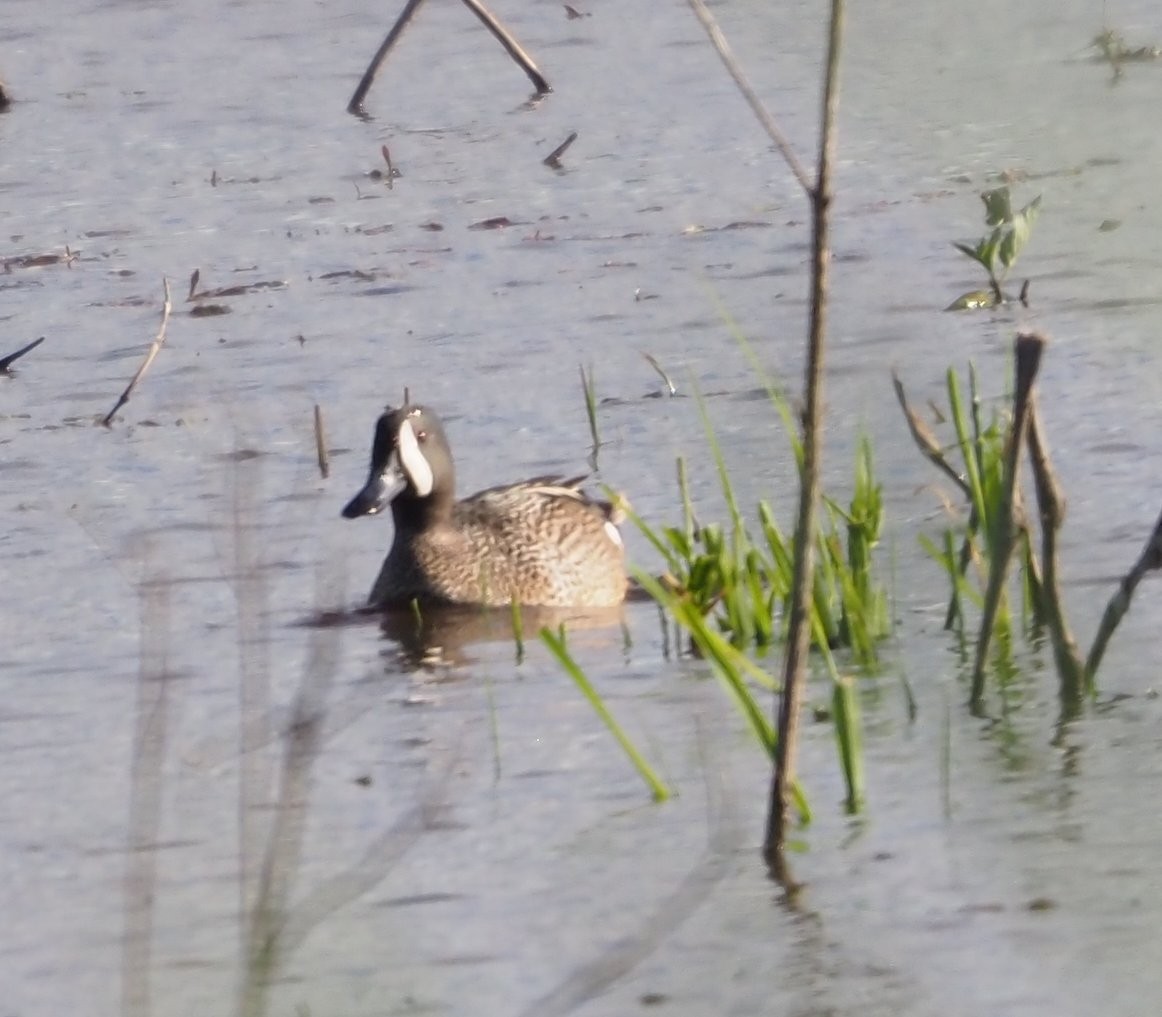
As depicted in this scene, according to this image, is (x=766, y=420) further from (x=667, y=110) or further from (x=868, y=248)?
(x=667, y=110)

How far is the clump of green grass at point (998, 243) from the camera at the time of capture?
31.2 feet

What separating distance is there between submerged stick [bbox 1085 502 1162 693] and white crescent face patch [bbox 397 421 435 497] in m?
3.24

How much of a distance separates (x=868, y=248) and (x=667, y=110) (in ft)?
12.0

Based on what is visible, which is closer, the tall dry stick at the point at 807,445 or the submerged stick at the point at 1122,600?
the tall dry stick at the point at 807,445

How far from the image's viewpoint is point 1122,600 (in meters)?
5.39

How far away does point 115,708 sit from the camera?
6910 millimetres

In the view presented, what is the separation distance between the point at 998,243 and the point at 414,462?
238 centimetres

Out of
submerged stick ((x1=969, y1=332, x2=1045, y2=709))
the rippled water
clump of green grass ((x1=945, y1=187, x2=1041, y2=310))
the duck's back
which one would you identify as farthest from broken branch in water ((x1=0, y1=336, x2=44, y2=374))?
submerged stick ((x1=969, y1=332, x2=1045, y2=709))

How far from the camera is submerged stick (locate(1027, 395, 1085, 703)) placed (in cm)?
575

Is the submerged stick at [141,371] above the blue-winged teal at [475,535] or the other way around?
above

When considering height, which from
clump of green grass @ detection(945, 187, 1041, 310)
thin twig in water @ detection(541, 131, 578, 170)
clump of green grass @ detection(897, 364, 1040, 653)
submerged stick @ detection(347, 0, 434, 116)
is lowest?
clump of green grass @ detection(897, 364, 1040, 653)

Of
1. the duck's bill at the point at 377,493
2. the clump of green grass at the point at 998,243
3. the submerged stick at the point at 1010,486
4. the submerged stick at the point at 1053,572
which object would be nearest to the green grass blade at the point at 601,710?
the submerged stick at the point at 1010,486

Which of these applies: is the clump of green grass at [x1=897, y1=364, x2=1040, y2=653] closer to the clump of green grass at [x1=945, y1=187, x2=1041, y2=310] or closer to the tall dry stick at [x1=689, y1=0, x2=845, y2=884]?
the tall dry stick at [x1=689, y1=0, x2=845, y2=884]

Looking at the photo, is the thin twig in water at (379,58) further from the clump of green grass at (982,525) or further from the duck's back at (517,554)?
the clump of green grass at (982,525)
